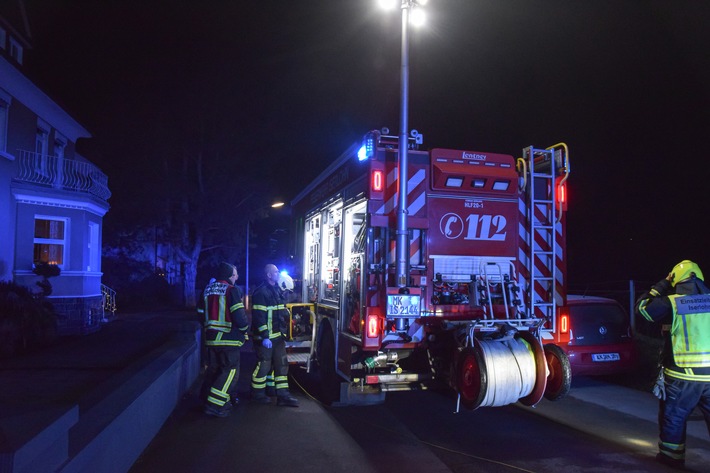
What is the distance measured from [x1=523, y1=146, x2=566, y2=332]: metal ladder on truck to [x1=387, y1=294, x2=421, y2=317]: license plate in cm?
151

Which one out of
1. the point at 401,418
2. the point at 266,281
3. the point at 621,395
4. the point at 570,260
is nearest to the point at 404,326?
the point at 401,418

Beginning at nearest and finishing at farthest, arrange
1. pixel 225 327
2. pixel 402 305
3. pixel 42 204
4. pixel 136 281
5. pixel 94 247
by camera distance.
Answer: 1. pixel 402 305
2. pixel 225 327
3. pixel 42 204
4. pixel 94 247
5. pixel 136 281

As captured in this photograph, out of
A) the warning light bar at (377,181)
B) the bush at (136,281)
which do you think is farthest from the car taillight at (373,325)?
the bush at (136,281)

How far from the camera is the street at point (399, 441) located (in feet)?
16.5

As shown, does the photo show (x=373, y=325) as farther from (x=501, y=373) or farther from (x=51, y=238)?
(x=51, y=238)

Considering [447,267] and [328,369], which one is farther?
[328,369]

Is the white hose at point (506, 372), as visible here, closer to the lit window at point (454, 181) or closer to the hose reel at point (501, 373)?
the hose reel at point (501, 373)

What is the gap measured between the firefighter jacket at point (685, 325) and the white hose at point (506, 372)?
1172 millimetres

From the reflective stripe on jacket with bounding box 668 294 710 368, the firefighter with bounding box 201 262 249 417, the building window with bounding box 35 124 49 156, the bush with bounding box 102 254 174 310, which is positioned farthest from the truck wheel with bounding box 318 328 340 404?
the bush with bounding box 102 254 174 310

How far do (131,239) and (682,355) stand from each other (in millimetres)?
34077

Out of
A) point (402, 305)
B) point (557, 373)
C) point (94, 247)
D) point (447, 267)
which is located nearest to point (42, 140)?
point (94, 247)

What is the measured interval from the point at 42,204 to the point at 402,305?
46.2 ft

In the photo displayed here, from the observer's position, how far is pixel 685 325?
5113mm

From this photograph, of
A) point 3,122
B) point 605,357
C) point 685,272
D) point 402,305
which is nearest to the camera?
point 685,272
